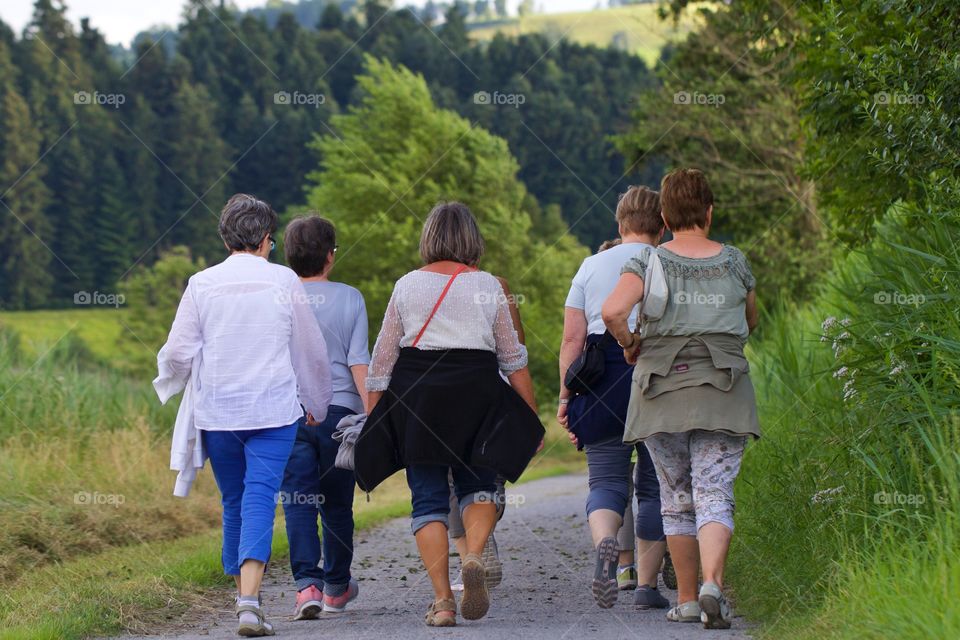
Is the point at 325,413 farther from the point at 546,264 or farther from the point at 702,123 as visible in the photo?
the point at 546,264

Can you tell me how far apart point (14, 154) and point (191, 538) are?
8073 centimetres

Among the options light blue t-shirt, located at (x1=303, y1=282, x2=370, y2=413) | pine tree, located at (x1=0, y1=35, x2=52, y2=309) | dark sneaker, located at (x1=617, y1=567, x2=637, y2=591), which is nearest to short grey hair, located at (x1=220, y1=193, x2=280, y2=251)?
light blue t-shirt, located at (x1=303, y1=282, x2=370, y2=413)

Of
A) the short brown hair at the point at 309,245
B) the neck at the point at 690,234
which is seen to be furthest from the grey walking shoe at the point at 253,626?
the neck at the point at 690,234

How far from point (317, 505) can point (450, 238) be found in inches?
62.9

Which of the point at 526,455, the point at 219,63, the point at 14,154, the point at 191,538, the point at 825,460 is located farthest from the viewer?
the point at 219,63

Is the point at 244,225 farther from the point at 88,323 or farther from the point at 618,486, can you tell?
the point at 88,323

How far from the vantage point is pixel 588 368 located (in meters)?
6.39

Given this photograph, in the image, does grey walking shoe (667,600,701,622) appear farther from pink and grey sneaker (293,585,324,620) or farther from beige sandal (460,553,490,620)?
pink and grey sneaker (293,585,324,620)

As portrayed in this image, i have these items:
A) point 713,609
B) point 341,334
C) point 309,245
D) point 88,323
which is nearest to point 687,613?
point 713,609

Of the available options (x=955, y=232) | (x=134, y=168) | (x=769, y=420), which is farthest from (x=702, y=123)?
(x=134, y=168)

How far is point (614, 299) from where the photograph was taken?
5.63 metres

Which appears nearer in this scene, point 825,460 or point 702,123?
point 825,460

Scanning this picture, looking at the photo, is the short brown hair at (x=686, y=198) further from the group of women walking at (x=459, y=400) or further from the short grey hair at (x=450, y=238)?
the short grey hair at (x=450, y=238)

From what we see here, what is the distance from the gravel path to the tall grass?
504 millimetres
